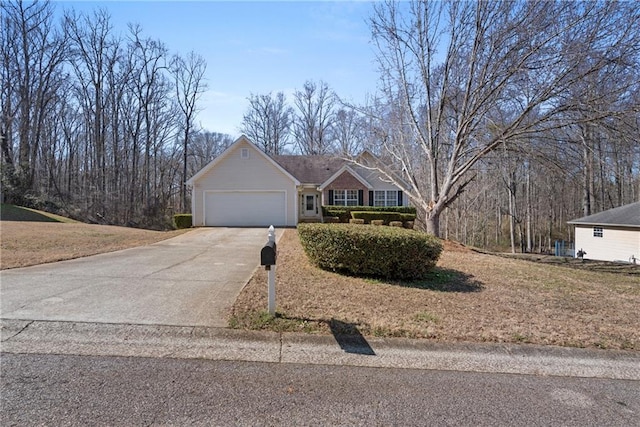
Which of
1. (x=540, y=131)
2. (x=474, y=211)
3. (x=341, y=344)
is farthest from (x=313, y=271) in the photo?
(x=474, y=211)

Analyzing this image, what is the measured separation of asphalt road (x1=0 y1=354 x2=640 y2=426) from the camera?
2.52 m

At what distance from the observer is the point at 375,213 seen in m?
21.7

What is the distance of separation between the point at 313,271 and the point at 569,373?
4.63m

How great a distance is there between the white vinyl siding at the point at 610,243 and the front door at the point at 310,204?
2003 centimetres

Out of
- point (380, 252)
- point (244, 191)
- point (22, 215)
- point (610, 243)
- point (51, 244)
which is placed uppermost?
point (244, 191)

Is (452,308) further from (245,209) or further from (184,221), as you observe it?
(184,221)

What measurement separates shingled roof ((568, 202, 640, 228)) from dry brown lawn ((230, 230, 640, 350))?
18987mm

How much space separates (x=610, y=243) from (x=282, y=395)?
2898 cm

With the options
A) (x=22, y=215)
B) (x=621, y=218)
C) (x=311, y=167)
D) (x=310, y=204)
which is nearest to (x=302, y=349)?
(x=310, y=204)

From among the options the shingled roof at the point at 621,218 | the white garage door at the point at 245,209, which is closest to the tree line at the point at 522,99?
the white garage door at the point at 245,209

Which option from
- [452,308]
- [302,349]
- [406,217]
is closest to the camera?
[302,349]

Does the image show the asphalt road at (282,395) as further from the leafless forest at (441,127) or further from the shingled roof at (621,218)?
the shingled roof at (621,218)

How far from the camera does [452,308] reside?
17.1 feet

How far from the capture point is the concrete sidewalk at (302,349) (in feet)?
11.4
